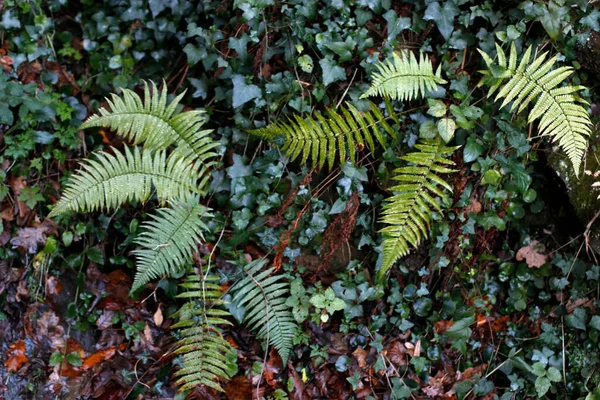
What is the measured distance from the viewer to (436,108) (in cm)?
342

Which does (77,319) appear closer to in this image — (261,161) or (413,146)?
(261,161)

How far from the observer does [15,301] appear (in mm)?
3754

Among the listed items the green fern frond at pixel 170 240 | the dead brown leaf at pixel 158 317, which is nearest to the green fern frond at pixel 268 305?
the green fern frond at pixel 170 240

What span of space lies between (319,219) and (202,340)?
106 centimetres

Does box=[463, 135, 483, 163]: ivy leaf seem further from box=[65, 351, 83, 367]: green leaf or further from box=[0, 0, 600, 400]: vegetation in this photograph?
box=[65, 351, 83, 367]: green leaf

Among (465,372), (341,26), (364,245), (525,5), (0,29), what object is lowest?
(465,372)

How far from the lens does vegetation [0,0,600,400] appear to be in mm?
3488

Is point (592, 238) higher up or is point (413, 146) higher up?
point (413, 146)

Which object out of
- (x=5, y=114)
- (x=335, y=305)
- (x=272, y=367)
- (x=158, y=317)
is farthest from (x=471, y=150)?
(x=5, y=114)

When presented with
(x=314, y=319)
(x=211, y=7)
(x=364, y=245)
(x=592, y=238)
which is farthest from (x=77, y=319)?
(x=592, y=238)

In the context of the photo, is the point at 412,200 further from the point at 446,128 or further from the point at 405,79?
the point at 405,79

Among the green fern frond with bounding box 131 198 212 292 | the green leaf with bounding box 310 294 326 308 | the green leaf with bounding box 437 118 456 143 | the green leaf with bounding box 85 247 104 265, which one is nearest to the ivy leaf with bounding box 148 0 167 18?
the green fern frond with bounding box 131 198 212 292

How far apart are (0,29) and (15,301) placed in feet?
6.26

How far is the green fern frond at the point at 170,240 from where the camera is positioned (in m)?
3.34
